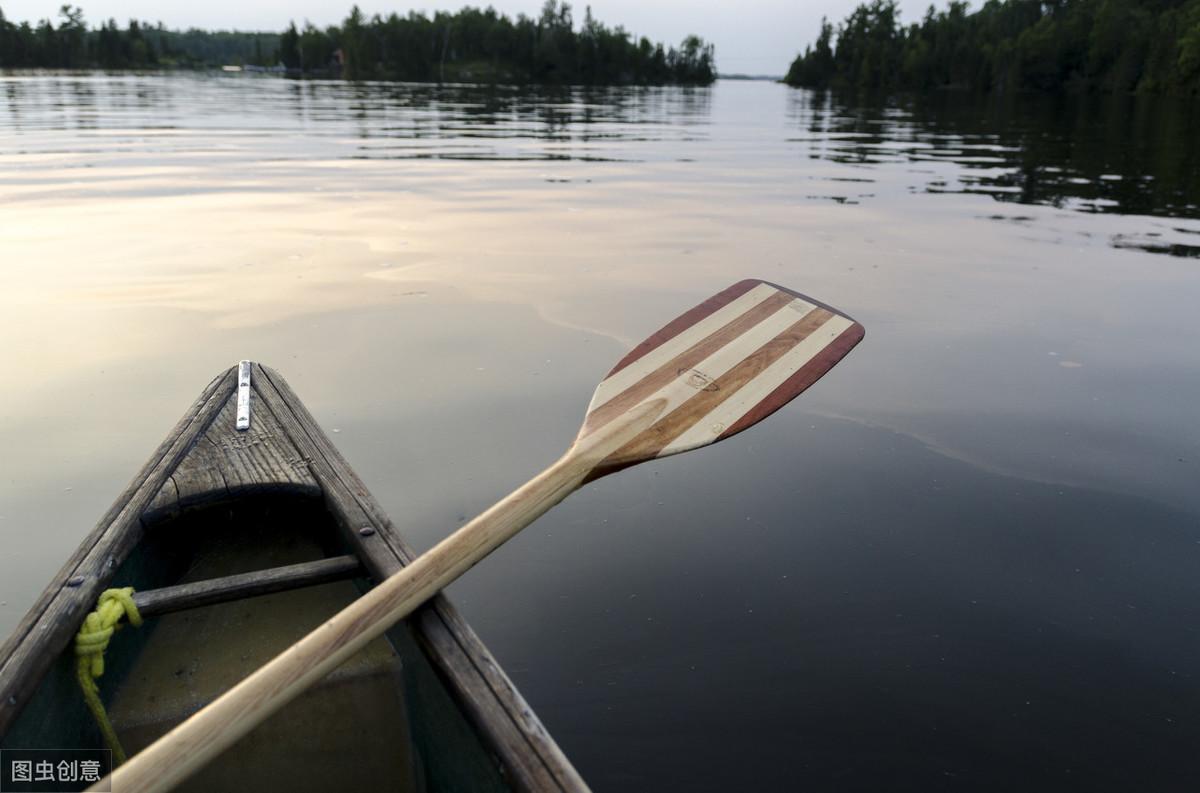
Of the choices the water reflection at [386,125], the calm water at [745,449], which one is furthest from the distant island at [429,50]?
the calm water at [745,449]

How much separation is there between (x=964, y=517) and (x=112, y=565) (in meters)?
2.55

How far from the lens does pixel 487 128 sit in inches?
747

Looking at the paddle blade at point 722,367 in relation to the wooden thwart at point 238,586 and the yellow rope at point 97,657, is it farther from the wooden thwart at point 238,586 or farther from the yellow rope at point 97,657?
the yellow rope at point 97,657

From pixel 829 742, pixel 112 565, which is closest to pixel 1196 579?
pixel 829 742

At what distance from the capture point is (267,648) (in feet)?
5.56

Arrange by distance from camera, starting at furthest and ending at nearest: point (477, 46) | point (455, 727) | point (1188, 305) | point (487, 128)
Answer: point (477, 46) → point (487, 128) → point (1188, 305) → point (455, 727)

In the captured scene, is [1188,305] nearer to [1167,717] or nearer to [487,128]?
[1167,717]

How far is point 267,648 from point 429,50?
9695 cm

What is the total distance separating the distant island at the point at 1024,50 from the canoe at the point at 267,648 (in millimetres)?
57365

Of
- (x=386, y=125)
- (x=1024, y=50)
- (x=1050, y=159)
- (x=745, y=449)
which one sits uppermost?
(x=1024, y=50)

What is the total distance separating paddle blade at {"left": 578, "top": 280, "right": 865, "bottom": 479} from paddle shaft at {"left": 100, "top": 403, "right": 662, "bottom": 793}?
0.38 meters

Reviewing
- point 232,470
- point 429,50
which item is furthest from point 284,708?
point 429,50

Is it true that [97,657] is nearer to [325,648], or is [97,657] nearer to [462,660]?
[325,648]

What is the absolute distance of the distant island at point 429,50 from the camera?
85562 millimetres
